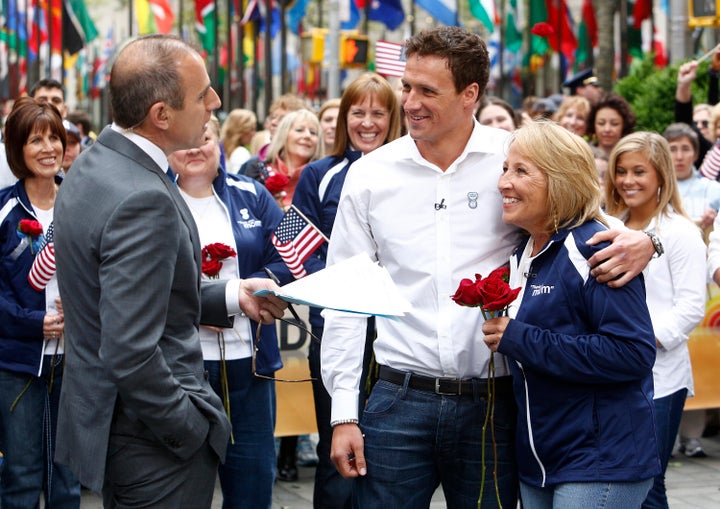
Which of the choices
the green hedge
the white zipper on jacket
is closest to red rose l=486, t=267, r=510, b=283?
the white zipper on jacket

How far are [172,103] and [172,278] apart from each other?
1.74 ft

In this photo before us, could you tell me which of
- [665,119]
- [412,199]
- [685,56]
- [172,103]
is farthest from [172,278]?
[685,56]

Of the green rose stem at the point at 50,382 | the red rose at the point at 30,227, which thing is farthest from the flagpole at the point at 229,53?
the green rose stem at the point at 50,382

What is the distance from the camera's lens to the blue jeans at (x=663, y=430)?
5.37m

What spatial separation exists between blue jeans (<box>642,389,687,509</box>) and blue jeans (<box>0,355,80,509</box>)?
9.45 feet

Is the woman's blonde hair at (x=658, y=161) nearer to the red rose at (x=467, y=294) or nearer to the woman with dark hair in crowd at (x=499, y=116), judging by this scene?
the red rose at (x=467, y=294)

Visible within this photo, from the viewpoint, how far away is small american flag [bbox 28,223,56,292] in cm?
531

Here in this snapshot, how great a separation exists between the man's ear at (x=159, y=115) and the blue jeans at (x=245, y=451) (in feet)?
6.86

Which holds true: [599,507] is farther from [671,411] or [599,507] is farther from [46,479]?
[46,479]

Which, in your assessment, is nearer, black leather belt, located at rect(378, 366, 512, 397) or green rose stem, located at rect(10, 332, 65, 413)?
black leather belt, located at rect(378, 366, 512, 397)

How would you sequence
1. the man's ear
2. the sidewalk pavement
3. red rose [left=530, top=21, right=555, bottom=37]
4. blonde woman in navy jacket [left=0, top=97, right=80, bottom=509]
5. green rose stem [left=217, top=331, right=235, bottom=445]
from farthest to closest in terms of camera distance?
red rose [left=530, top=21, right=555, bottom=37]
the sidewalk pavement
blonde woman in navy jacket [left=0, top=97, right=80, bottom=509]
green rose stem [left=217, top=331, right=235, bottom=445]
the man's ear

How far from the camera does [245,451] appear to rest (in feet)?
17.3

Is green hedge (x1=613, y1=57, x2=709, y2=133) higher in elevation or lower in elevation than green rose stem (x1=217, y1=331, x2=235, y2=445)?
higher

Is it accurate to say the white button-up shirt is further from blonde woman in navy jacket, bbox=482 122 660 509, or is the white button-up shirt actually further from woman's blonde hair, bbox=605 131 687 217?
woman's blonde hair, bbox=605 131 687 217
